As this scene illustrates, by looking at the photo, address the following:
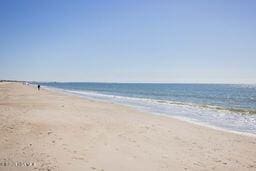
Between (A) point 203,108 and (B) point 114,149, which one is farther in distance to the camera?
(A) point 203,108

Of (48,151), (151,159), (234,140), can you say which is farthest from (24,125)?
(234,140)

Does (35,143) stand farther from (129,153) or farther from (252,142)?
(252,142)

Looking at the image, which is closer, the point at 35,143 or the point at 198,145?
the point at 35,143

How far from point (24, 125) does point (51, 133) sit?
2.17m

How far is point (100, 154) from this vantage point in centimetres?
872

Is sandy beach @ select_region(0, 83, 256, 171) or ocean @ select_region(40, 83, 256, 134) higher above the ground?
sandy beach @ select_region(0, 83, 256, 171)

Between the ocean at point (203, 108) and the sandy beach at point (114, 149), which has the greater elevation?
the sandy beach at point (114, 149)

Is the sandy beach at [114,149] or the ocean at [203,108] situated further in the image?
the ocean at [203,108]

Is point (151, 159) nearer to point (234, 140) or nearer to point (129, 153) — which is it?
point (129, 153)

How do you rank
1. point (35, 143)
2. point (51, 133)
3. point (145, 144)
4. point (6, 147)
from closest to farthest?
point (6, 147) → point (35, 143) → point (145, 144) → point (51, 133)

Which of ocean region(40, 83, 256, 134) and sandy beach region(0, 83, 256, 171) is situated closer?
sandy beach region(0, 83, 256, 171)

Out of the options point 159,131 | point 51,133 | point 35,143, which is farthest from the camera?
point 159,131

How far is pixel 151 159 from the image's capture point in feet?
27.8

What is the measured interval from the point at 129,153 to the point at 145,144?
65.2 inches
